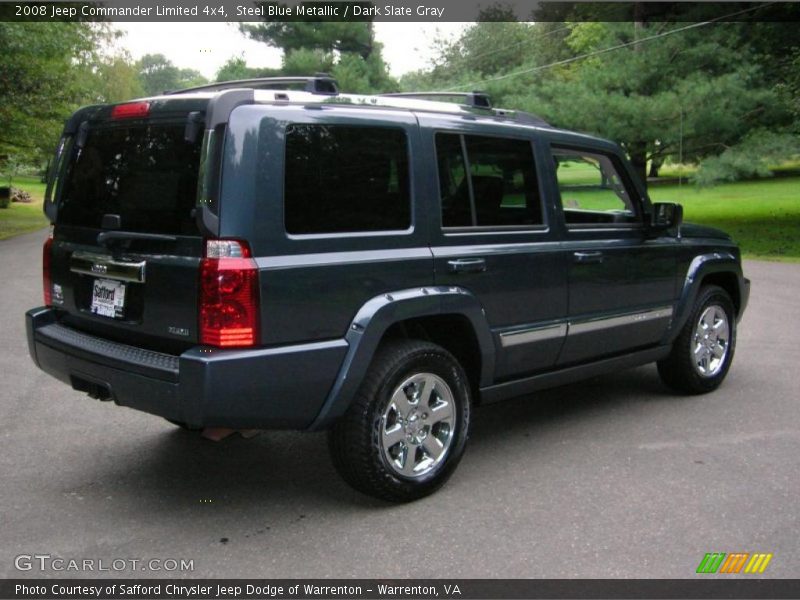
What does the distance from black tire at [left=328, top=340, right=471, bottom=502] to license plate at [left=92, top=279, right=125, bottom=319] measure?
1180 millimetres

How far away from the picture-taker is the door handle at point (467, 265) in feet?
13.9

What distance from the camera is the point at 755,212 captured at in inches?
1180

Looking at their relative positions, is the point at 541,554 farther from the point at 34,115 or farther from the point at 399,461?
the point at 34,115

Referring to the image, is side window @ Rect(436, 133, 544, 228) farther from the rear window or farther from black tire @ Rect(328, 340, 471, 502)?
the rear window

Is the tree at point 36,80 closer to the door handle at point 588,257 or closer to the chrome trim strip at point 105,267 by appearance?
the chrome trim strip at point 105,267

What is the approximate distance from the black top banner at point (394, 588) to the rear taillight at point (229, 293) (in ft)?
3.24

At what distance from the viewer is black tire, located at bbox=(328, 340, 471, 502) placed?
3.89 meters

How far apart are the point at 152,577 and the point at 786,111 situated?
18.9m

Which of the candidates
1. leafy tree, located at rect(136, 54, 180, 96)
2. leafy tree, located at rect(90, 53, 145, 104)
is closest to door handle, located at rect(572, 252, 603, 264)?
leafy tree, located at rect(90, 53, 145, 104)

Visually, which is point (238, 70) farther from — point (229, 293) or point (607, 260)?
point (229, 293)

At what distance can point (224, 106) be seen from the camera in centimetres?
351

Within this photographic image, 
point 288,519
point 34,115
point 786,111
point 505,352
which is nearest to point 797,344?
point 505,352

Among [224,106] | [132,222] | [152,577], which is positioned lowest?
[152,577]

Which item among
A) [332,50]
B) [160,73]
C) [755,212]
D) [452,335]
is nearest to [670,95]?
[755,212]
